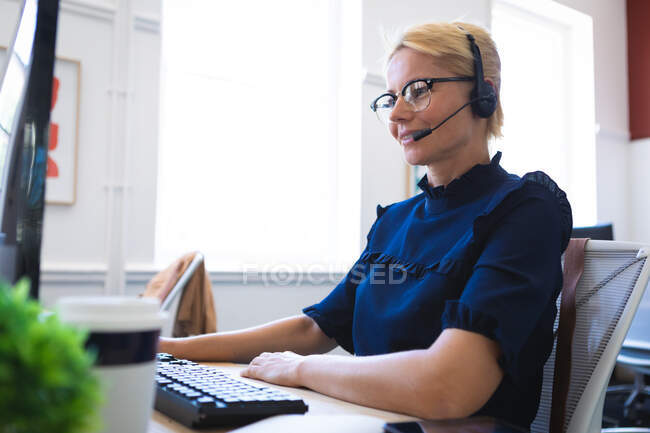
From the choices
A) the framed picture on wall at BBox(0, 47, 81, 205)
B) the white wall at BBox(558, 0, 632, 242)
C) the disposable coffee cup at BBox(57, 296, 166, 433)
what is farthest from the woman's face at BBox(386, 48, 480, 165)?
the white wall at BBox(558, 0, 632, 242)

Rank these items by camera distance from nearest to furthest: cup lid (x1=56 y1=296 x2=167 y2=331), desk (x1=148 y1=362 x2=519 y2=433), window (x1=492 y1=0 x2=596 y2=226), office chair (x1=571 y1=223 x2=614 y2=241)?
cup lid (x1=56 y1=296 x2=167 y2=331) → desk (x1=148 y1=362 x2=519 y2=433) → office chair (x1=571 y1=223 x2=614 y2=241) → window (x1=492 y1=0 x2=596 y2=226)

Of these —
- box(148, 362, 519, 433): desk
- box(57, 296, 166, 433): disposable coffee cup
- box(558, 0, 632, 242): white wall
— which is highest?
box(558, 0, 632, 242): white wall

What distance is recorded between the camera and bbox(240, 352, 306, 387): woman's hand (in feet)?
2.89

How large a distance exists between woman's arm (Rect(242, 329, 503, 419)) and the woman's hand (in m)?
0.04

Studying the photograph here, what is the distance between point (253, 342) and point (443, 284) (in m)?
0.42

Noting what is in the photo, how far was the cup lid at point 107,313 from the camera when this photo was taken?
39 centimetres

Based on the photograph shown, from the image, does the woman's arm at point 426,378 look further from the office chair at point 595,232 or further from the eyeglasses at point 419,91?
the office chair at point 595,232

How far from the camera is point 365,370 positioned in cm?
81

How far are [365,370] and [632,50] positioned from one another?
573cm

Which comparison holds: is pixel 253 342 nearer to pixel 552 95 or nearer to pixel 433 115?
pixel 433 115

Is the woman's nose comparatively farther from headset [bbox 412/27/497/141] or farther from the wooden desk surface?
the wooden desk surface

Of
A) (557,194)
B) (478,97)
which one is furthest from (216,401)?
(478,97)

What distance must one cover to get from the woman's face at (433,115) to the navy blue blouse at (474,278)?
7 cm

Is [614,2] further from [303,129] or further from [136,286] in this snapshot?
[136,286]
